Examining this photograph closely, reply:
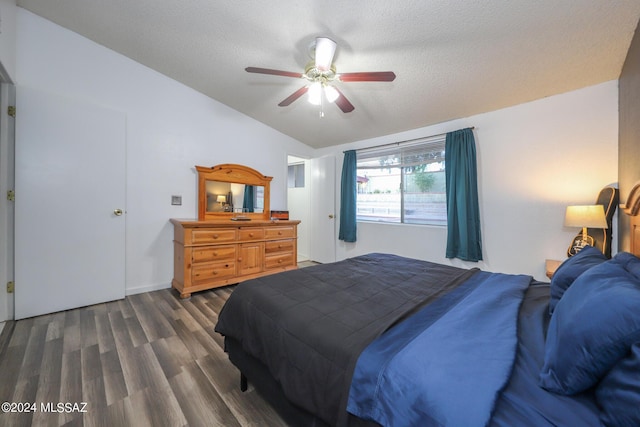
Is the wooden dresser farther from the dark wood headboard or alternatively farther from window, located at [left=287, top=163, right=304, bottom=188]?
the dark wood headboard

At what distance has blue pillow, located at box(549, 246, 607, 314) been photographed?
1.18 m

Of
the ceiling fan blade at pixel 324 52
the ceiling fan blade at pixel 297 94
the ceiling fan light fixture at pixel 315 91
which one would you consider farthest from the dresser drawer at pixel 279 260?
the ceiling fan blade at pixel 324 52

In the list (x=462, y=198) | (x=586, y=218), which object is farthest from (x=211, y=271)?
(x=586, y=218)

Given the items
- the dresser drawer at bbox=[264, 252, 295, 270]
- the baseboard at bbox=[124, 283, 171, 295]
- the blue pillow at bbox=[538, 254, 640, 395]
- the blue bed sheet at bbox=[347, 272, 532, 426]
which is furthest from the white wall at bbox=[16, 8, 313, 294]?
the blue pillow at bbox=[538, 254, 640, 395]

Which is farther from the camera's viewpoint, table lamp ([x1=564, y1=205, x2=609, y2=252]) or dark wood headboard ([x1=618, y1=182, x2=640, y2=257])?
table lamp ([x1=564, y1=205, x2=609, y2=252])

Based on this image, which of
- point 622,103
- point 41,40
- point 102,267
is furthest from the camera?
point 102,267

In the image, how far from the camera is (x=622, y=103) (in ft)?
6.87

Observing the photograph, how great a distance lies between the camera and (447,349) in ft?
2.56

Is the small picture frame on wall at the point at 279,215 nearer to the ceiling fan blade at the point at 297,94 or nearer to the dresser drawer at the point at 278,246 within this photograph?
the dresser drawer at the point at 278,246

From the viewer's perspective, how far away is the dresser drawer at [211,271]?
9.49 feet

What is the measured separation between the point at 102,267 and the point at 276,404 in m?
2.61

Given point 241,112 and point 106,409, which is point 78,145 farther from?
point 106,409

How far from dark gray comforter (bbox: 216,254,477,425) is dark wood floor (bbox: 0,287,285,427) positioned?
1.20 feet

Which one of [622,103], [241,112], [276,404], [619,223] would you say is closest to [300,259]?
[241,112]
